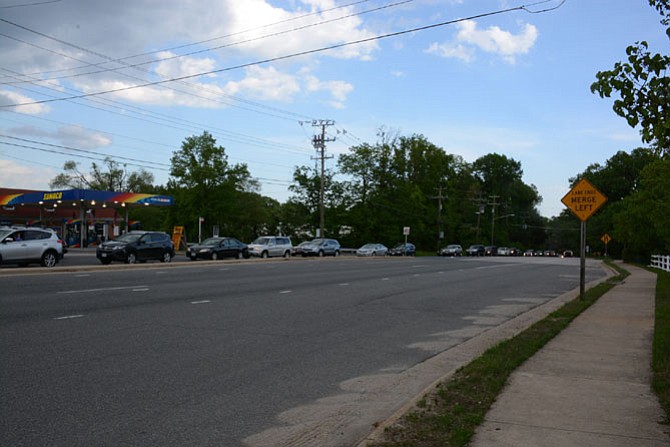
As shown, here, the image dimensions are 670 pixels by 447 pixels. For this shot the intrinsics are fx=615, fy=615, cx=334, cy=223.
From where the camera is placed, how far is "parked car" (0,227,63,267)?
23.8 meters

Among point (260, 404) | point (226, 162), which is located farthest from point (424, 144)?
point (260, 404)

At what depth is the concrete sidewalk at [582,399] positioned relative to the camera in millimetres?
4930

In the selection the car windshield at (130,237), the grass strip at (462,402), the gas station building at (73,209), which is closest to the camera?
the grass strip at (462,402)

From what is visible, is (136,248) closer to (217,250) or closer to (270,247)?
(217,250)

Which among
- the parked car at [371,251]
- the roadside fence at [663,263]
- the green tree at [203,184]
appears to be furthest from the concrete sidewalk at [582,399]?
the green tree at [203,184]

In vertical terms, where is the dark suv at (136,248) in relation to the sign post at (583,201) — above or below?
below

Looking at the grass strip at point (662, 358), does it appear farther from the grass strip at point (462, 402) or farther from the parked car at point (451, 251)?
the parked car at point (451, 251)

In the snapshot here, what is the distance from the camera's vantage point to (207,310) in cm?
1276

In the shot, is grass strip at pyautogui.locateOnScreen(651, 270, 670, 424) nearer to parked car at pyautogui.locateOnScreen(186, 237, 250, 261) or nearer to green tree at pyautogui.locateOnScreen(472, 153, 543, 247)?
parked car at pyautogui.locateOnScreen(186, 237, 250, 261)

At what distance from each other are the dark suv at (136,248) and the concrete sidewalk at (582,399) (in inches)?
931

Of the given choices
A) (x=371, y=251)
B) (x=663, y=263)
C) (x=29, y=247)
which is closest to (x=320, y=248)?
(x=371, y=251)

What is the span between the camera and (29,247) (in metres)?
24.3

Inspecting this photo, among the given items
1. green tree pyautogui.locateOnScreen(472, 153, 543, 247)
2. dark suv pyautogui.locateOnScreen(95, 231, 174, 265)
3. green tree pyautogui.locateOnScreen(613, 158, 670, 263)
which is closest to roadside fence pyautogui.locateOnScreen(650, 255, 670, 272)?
green tree pyautogui.locateOnScreen(613, 158, 670, 263)

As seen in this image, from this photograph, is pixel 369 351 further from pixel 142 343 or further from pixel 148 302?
pixel 148 302
